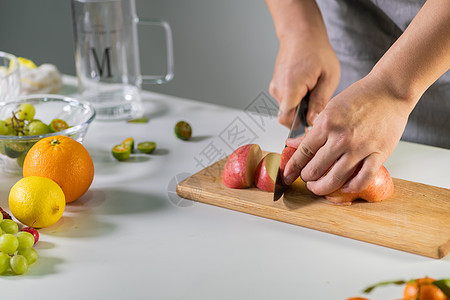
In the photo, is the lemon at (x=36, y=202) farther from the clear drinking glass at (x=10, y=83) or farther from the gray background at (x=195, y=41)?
the gray background at (x=195, y=41)

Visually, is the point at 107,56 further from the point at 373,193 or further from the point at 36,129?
the point at 373,193

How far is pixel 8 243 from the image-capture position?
33.8 inches

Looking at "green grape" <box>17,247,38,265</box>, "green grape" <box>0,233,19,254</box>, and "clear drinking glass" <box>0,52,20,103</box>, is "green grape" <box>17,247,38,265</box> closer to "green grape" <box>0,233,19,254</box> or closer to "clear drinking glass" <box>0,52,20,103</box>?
"green grape" <box>0,233,19,254</box>

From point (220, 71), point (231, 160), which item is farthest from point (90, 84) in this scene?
point (220, 71)

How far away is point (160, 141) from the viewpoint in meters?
1.49

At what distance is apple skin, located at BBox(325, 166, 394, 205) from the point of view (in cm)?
106

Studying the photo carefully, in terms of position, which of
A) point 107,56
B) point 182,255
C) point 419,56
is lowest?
point 182,255

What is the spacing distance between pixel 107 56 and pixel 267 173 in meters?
0.74

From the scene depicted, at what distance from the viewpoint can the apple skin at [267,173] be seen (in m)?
1.13

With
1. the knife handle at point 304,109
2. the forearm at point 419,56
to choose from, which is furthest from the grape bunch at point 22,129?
the forearm at point 419,56

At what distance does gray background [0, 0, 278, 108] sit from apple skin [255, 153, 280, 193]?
6.50 ft

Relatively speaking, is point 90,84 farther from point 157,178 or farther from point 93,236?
point 93,236

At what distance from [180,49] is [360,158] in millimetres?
2512

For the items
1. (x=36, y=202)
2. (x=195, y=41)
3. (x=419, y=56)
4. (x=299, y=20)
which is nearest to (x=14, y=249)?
(x=36, y=202)
